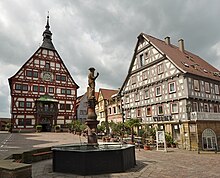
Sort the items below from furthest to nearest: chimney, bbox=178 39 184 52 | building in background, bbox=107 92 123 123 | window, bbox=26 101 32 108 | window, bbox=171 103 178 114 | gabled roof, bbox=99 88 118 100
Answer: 1. gabled roof, bbox=99 88 118 100
2. window, bbox=26 101 32 108
3. building in background, bbox=107 92 123 123
4. chimney, bbox=178 39 184 52
5. window, bbox=171 103 178 114

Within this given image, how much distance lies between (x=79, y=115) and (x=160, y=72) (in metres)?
33.3

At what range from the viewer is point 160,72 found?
2634cm

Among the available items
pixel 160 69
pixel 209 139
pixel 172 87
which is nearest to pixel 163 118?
pixel 172 87

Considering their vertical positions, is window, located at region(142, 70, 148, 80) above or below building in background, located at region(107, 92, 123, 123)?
above

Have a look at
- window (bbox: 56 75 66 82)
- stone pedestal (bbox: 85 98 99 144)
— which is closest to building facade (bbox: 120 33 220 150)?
stone pedestal (bbox: 85 98 99 144)

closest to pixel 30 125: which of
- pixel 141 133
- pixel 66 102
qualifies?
pixel 66 102

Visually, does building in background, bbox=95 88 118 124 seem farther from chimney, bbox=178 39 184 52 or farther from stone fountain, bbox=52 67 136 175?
stone fountain, bbox=52 67 136 175

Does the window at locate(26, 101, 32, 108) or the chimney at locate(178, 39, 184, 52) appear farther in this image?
the window at locate(26, 101, 32, 108)

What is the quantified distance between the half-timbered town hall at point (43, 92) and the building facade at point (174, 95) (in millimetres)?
20170

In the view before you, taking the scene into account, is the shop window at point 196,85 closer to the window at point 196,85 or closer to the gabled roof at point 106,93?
the window at point 196,85

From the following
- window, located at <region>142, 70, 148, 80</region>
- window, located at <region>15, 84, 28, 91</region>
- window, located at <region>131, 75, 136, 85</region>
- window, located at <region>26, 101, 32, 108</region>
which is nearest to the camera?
window, located at <region>142, 70, 148, 80</region>

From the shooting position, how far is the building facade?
22172 mm

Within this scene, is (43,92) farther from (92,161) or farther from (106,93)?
(92,161)

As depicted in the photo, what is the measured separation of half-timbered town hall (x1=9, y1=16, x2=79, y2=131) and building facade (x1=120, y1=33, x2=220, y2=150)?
66.2ft
